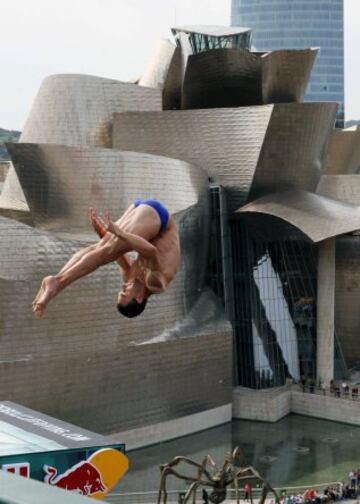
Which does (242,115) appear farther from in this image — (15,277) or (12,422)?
(12,422)

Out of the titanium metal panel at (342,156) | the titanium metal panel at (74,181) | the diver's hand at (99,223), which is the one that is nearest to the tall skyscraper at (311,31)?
the titanium metal panel at (342,156)

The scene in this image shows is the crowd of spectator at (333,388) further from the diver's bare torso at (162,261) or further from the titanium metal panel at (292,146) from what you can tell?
the diver's bare torso at (162,261)

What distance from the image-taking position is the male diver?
6.63 meters

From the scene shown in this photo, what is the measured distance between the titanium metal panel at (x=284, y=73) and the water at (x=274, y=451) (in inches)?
542

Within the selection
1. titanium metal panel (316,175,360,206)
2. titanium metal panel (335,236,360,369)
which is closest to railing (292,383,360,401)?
titanium metal panel (335,236,360,369)

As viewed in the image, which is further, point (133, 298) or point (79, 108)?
point (79, 108)

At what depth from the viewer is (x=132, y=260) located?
7574 mm

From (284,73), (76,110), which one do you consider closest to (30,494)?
(284,73)

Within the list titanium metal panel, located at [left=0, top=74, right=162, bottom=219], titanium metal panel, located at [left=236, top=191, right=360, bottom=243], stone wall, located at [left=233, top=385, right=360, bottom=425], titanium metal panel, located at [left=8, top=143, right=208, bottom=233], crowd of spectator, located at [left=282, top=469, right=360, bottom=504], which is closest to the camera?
crowd of spectator, located at [left=282, top=469, right=360, bottom=504]

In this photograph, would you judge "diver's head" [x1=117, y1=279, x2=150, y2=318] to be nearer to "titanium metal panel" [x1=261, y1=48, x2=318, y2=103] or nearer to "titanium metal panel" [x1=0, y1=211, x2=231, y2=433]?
"titanium metal panel" [x1=0, y1=211, x2=231, y2=433]

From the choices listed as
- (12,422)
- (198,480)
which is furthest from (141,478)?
(198,480)

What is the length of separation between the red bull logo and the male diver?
22.5ft

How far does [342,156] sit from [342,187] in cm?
756

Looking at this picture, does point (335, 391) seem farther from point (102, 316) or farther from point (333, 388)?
point (102, 316)
